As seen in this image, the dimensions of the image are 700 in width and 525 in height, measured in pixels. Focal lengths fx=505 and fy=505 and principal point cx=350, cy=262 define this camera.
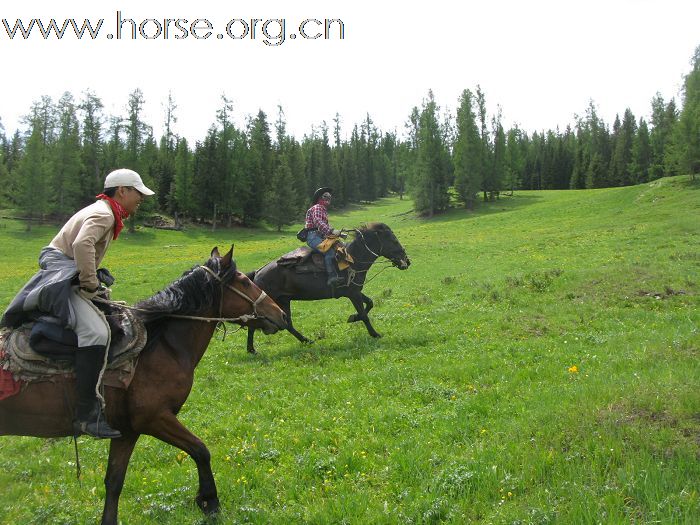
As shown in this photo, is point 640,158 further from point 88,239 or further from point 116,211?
point 88,239

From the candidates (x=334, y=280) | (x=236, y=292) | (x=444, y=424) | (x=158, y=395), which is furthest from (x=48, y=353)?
(x=334, y=280)

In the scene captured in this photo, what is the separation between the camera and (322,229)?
13797 mm

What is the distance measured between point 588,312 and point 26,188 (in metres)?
59.8

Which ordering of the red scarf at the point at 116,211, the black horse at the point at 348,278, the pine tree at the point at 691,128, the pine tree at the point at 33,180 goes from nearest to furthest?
the red scarf at the point at 116,211 < the black horse at the point at 348,278 < the pine tree at the point at 691,128 < the pine tree at the point at 33,180

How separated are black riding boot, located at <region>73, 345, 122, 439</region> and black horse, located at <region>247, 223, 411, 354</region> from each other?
866cm

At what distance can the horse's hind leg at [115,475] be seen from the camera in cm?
538

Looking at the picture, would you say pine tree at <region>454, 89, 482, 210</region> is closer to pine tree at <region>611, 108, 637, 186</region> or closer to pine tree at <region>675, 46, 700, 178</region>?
pine tree at <region>675, 46, 700, 178</region>

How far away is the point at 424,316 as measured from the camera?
51.2 feet

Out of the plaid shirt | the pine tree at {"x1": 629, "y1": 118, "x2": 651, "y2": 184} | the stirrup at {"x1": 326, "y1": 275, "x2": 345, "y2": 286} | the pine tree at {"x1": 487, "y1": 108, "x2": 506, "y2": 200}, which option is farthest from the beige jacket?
the pine tree at {"x1": 629, "y1": 118, "x2": 651, "y2": 184}

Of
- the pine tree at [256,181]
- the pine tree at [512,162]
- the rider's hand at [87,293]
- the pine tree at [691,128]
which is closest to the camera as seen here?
the rider's hand at [87,293]

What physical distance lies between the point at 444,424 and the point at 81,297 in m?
4.94

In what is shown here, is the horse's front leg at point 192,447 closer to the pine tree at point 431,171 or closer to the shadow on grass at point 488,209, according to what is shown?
the shadow on grass at point 488,209

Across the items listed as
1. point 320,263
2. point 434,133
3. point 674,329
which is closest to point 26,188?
point 434,133

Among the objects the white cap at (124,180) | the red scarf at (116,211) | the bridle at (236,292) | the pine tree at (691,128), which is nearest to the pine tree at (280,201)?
the pine tree at (691,128)
